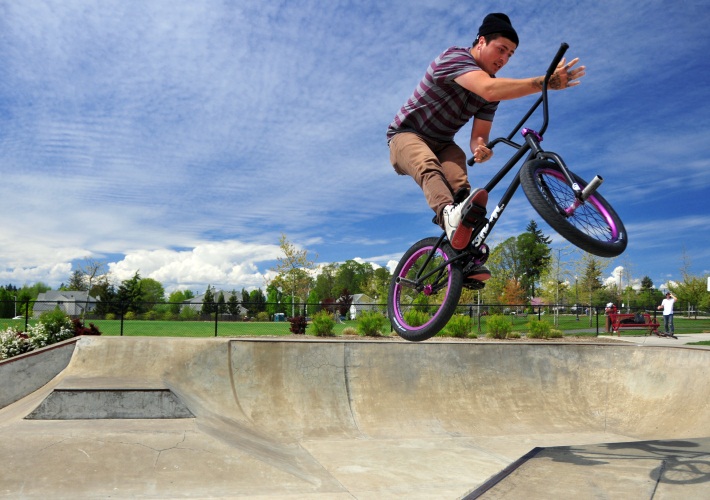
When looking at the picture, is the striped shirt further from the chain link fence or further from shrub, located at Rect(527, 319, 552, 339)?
shrub, located at Rect(527, 319, 552, 339)

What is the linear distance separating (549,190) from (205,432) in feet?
19.4

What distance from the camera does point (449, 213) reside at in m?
4.13

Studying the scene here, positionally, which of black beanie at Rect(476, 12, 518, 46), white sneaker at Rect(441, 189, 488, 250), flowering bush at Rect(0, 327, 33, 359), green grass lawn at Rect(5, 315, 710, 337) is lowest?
green grass lawn at Rect(5, 315, 710, 337)

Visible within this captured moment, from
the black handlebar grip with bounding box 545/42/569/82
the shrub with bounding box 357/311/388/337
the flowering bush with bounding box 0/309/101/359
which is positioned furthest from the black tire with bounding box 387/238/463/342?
the shrub with bounding box 357/311/388/337

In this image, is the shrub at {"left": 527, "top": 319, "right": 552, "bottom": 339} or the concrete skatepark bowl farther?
the shrub at {"left": 527, "top": 319, "right": 552, "bottom": 339}

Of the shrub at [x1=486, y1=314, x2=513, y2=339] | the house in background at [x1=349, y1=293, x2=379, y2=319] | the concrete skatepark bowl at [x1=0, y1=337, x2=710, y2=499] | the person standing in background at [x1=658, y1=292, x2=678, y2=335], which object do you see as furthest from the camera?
the person standing in background at [x1=658, y1=292, x2=678, y2=335]

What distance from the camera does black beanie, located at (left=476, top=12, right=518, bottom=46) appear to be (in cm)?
398

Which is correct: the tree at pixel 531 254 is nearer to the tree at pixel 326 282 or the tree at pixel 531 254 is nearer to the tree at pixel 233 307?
the tree at pixel 326 282

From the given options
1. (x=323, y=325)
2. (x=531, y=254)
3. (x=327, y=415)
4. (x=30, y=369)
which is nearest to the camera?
(x=327, y=415)

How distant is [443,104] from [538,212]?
1.29m

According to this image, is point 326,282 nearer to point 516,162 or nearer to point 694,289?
point 694,289

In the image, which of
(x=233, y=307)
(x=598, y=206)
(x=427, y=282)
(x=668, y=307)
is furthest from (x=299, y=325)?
(x=233, y=307)

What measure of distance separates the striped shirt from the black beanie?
7.9 inches

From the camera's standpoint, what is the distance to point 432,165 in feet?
14.1
